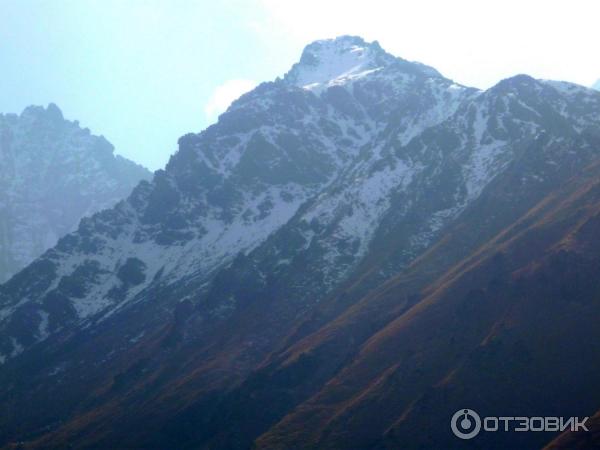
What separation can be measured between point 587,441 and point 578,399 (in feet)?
127

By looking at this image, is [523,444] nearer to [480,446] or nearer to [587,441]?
[480,446]

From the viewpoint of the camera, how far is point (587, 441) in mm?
162000

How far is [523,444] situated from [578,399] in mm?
19858

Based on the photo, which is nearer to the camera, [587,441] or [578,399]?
[587,441]

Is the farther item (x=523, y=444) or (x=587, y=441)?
(x=523, y=444)

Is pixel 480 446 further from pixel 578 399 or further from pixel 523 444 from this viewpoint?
pixel 578 399

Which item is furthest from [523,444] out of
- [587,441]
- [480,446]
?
[587,441]

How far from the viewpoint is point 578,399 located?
7849 inches

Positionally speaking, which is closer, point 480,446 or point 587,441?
point 587,441

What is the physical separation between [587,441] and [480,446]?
36.6m

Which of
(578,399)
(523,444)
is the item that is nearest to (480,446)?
(523,444)

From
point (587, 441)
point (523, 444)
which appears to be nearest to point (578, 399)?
point (523, 444)

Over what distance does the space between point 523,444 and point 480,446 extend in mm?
9983

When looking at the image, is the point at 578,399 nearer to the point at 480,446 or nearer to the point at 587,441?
the point at 480,446
